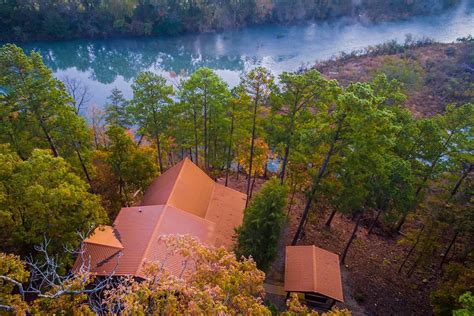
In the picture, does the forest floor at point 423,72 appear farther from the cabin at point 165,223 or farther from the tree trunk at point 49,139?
the tree trunk at point 49,139

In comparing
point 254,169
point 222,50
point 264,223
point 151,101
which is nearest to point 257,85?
point 151,101

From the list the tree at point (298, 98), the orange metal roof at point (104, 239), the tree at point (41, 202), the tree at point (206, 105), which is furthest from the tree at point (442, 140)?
the tree at point (41, 202)

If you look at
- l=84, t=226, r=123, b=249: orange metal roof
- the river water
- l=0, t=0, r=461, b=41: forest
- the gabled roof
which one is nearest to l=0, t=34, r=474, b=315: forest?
the gabled roof

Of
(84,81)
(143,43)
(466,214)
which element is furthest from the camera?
(143,43)

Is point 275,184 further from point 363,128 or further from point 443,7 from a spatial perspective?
point 443,7

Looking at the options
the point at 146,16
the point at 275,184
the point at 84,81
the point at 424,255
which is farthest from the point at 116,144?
the point at 146,16

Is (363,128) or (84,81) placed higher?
(363,128)

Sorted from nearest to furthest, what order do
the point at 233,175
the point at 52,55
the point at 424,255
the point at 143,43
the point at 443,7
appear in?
the point at 424,255, the point at 233,175, the point at 52,55, the point at 143,43, the point at 443,7
